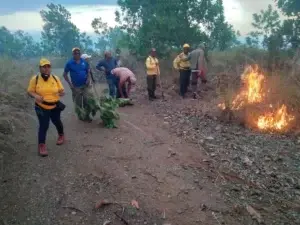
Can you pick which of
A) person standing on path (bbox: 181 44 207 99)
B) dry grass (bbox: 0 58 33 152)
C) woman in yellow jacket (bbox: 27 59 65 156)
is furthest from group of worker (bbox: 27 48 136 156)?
person standing on path (bbox: 181 44 207 99)

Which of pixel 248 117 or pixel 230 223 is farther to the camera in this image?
pixel 248 117

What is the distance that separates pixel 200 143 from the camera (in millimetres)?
6645

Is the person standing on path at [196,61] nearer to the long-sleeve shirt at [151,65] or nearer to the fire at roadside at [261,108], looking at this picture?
the long-sleeve shirt at [151,65]

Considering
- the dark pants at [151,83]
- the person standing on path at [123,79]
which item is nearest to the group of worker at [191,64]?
the dark pants at [151,83]

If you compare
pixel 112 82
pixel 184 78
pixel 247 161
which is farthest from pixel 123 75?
pixel 247 161

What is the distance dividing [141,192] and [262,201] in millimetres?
1788

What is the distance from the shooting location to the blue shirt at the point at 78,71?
7.51 m

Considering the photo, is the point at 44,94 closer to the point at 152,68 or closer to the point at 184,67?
the point at 152,68

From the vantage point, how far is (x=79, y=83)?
768 centimetres

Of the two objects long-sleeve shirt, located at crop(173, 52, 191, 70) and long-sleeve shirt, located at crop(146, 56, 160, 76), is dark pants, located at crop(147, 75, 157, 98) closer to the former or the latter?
long-sleeve shirt, located at crop(146, 56, 160, 76)

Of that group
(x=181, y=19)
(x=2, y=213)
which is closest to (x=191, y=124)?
(x=2, y=213)

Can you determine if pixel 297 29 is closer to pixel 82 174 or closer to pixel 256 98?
pixel 256 98

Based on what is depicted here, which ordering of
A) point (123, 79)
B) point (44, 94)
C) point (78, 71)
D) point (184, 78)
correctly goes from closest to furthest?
point (44, 94)
point (78, 71)
point (123, 79)
point (184, 78)

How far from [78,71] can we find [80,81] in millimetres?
259
